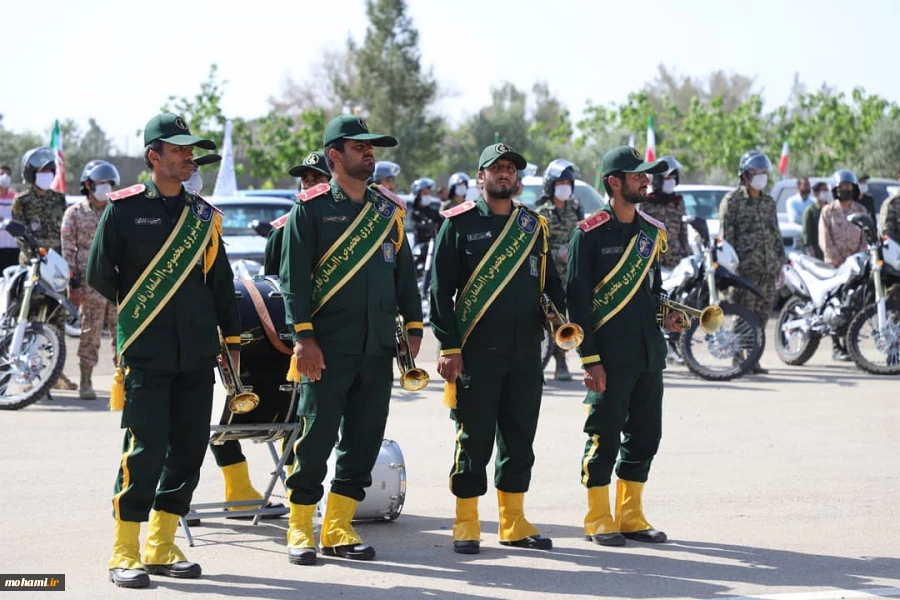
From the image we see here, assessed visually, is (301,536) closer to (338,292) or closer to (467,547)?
(467,547)

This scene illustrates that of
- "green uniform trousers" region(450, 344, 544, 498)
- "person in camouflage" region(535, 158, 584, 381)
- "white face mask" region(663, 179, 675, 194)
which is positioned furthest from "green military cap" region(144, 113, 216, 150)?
"white face mask" region(663, 179, 675, 194)

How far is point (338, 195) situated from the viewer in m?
6.85

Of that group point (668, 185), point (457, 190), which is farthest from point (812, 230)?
point (668, 185)

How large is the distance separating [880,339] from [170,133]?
9577 millimetres

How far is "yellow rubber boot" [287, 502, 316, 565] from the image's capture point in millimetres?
6770

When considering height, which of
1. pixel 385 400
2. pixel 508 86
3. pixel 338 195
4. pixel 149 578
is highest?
pixel 508 86

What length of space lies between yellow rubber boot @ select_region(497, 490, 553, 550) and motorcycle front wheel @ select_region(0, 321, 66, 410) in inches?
236

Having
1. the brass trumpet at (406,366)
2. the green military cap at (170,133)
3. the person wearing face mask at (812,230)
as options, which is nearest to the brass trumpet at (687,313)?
the brass trumpet at (406,366)

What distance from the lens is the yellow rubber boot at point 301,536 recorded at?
677 centimetres

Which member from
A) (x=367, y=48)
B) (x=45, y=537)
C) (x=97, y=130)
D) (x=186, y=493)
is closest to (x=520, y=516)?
(x=186, y=493)

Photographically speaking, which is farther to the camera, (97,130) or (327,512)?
(97,130)

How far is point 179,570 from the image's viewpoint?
6.45 meters

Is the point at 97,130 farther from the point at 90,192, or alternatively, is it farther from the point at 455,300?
the point at 455,300

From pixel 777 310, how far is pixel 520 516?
52.3 ft
